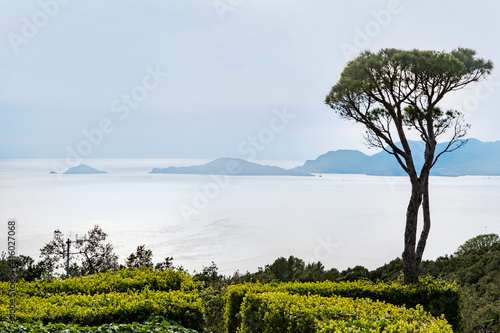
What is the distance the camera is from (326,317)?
14.5 ft

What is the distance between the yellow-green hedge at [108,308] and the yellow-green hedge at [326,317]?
30.9 inches

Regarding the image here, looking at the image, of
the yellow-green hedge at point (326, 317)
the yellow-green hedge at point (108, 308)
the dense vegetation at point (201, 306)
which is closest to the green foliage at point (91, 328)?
the dense vegetation at point (201, 306)

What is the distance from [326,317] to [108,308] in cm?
261

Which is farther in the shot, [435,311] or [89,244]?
[89,244]

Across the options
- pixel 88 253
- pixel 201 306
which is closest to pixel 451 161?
pixel 88 253

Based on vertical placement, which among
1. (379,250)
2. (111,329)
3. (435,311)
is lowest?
(379,250)

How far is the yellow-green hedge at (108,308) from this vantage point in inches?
181

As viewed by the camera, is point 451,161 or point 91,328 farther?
point 451,161

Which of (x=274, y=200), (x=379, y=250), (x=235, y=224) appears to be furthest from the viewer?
(x=274, y=200)

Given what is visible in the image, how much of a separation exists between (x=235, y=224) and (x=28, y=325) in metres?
47.3

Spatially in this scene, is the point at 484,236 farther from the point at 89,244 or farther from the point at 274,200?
the point at 274,200

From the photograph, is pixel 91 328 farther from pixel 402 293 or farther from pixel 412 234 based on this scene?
pixel 412 234

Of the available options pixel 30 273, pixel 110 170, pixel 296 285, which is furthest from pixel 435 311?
pixel 110 170

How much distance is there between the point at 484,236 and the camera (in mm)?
26594
